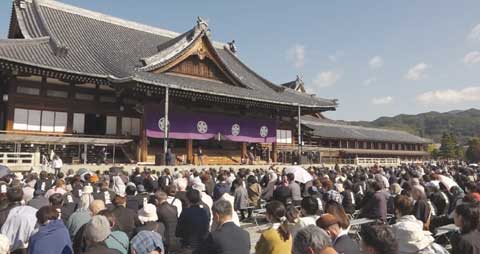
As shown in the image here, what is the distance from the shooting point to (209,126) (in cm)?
2466

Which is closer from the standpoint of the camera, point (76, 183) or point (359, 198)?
point (76, 183)

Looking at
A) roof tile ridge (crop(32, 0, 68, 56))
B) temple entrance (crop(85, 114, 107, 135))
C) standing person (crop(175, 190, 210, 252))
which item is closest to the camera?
standing person (crop(175, 190, 210, 252))

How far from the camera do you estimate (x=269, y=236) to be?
388 centimetres

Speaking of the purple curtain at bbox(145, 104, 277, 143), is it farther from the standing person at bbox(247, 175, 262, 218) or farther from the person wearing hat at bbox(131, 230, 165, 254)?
the person wearing hat at bbox(131, 230, 165, 254)

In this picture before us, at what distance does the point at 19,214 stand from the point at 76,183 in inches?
136

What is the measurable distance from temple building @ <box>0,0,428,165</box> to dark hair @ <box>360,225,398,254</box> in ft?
54.9

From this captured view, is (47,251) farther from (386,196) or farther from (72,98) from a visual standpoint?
(72,98)

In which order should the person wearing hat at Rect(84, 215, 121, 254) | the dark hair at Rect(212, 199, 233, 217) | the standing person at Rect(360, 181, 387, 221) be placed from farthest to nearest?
the standing person at Rect(360, 181, 387, 221), the dark hair at Rect(212, 199, 233, 217), the person wearing hat at Rect(84, 215, 121, 254)

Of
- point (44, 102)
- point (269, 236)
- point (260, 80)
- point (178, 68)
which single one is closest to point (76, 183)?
point (269, 236)

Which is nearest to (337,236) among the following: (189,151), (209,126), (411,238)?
(411,238)

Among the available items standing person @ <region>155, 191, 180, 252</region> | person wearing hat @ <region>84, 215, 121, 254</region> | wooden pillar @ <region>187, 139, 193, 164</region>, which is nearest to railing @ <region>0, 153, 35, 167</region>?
wooden pillar @ <region>187, 139, 193, 164</region>

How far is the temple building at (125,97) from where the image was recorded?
61.8ft

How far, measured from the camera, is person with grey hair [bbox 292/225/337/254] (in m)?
2.96

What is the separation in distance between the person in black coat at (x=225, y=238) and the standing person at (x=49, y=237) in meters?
1.57
